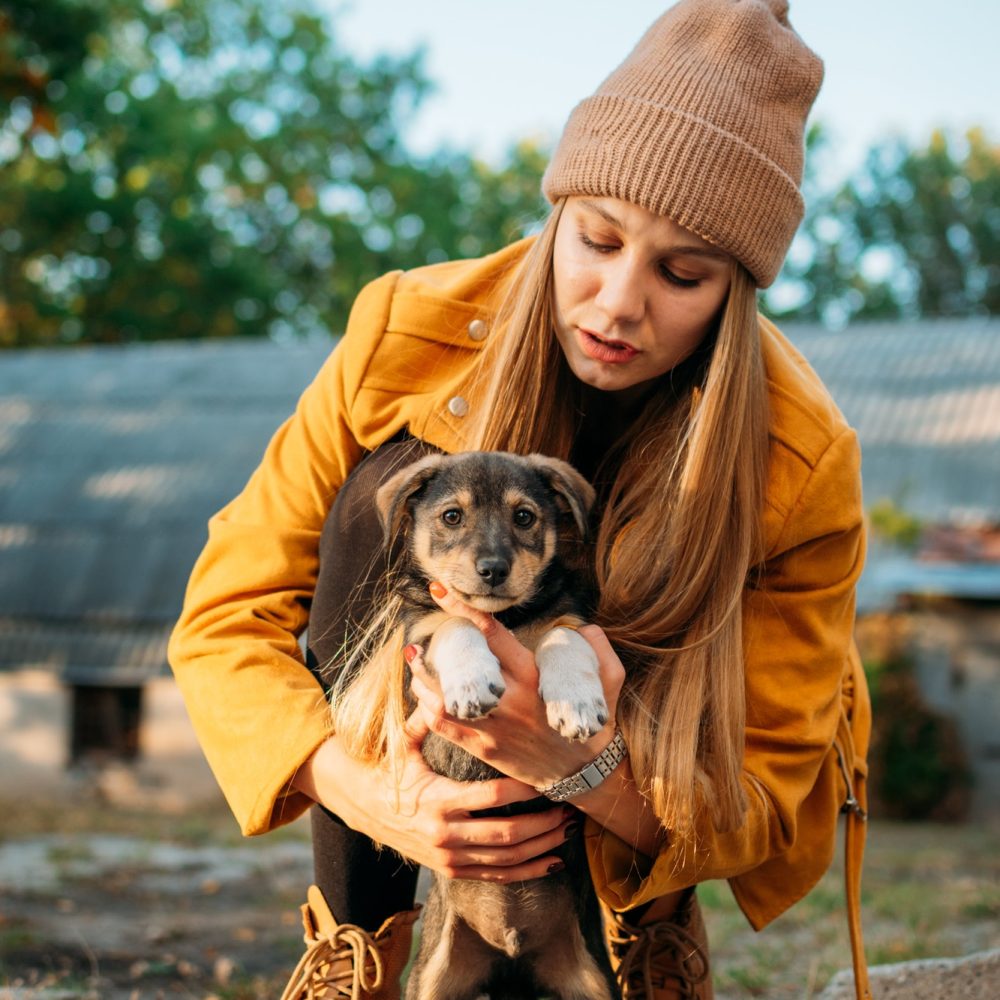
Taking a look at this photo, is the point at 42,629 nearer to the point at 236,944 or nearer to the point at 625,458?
the point at 236,944

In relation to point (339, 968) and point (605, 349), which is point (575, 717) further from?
point (339, 968)

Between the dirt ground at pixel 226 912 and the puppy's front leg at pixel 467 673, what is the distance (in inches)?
85.1

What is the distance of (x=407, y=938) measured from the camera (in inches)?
140

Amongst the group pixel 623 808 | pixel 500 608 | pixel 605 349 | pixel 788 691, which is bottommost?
pixel 623 808

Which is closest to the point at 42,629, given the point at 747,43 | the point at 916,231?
the point at 747,43

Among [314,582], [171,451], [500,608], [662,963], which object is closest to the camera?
[500,608]

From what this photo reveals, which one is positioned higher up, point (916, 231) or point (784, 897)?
point (784, 897)

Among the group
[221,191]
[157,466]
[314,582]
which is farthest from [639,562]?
[221,191]

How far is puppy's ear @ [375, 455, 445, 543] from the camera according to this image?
3.34m

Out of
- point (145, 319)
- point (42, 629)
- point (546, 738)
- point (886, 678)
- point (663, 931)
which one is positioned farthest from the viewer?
point (145, 319)

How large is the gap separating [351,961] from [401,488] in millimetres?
1286

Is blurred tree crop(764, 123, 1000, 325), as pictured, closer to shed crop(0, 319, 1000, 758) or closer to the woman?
shed crop(0, 319, 1000, 758)

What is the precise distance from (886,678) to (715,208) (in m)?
12.1

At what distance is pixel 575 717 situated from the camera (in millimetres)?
2783
